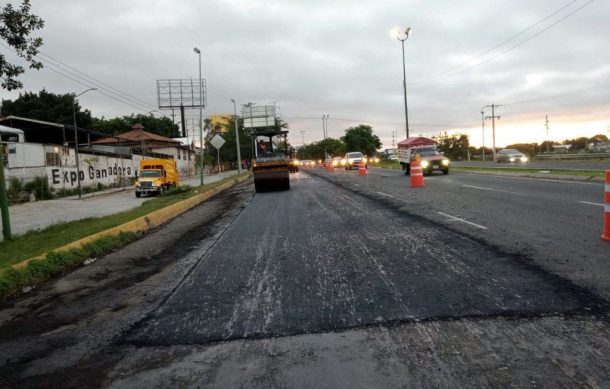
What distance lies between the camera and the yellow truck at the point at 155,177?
1127 inches

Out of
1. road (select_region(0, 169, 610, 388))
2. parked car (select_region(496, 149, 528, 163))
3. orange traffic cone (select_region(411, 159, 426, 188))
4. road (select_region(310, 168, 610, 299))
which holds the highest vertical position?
parked car (select_region(496, 149, 528, 163))

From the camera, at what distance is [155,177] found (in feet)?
96.5

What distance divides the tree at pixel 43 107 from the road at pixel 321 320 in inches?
2270

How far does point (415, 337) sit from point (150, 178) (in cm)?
2710

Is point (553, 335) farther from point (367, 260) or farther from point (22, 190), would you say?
point (22, 190)

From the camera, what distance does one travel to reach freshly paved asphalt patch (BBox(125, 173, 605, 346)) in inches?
175

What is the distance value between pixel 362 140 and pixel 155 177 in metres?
75.6

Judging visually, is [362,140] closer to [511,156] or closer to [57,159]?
[511,156]

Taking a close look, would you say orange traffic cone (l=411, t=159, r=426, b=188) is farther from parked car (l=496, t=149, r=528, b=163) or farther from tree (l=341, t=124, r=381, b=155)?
tree (l=341, t=124, r=381, b=155)

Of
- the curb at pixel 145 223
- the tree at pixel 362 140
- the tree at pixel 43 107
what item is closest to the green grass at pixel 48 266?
the curb at pixel 145 223

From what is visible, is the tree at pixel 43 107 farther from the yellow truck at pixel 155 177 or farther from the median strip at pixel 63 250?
the median strip at pixel 63 250

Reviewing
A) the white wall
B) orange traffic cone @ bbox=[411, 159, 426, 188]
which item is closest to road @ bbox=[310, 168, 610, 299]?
orange traffic cone @ bbox=[411, 159, 426, 188]

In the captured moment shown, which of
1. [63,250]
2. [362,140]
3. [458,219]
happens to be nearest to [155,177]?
[63,250]

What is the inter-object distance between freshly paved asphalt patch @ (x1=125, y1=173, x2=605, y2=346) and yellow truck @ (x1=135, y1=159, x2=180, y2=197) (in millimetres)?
20971
